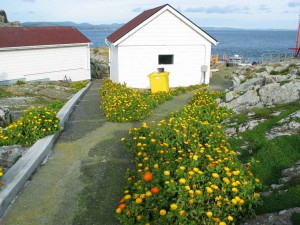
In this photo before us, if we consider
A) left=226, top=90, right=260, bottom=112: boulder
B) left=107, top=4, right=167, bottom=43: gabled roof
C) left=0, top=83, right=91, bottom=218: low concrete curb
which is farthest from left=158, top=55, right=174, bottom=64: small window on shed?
left=0, top=83, right=91, bottom=218: low concrete curb

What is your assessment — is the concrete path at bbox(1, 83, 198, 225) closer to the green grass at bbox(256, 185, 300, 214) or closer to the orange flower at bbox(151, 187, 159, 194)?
the orange flower at bbox(151, 187, 159, 194)

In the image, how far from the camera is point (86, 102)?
47.8ft

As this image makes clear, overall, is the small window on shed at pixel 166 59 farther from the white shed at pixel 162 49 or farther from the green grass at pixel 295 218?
the green grass at pixel 295 218

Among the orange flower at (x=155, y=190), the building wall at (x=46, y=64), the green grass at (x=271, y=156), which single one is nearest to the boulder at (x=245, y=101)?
the green grass at (x=271, y=156)

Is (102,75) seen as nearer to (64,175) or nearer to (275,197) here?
(64,175)

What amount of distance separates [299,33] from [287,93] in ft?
79.0

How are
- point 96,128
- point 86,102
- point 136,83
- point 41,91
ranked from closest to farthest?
point 96,128 < point 86,102 < point 41,91 < point 136,83

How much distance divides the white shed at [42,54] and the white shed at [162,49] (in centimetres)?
840

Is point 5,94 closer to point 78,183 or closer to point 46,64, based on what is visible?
point 46,64

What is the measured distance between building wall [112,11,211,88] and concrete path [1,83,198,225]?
9.64 m

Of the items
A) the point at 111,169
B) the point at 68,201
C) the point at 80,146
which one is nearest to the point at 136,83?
the point at 80,146

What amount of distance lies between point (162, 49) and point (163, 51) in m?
0.13

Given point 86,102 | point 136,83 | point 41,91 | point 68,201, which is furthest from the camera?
point 136,83

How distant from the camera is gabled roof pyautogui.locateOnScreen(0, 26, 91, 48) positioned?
23.5 metres
